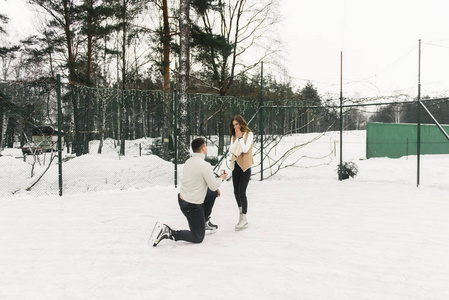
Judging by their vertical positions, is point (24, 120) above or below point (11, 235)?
above

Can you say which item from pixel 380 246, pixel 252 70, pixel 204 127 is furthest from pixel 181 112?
pixel 252 70

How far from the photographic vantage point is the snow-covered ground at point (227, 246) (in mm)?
2623

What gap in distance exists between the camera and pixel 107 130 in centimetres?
916

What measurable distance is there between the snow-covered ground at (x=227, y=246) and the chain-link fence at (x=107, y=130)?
0.12 m

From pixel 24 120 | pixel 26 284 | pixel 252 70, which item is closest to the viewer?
pixel 26 284

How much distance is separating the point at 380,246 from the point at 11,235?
454 centimetres

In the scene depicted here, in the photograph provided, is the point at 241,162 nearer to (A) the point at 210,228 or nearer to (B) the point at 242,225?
(B) the point at 242,225

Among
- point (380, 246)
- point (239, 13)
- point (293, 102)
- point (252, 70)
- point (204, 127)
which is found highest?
point (239, 13)

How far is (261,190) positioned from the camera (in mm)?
7488

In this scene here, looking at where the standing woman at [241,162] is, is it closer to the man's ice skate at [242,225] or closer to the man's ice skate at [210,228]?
the man's ice skate at [242,225]

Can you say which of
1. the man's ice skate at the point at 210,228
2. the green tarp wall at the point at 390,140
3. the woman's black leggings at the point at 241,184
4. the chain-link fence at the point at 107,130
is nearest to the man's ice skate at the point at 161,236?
the man's ice skate at the point at 210,228

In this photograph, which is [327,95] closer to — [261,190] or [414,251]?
[261,190]

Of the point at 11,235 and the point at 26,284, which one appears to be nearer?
the point at 26,284

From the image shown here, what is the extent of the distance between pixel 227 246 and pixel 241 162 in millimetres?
1163
